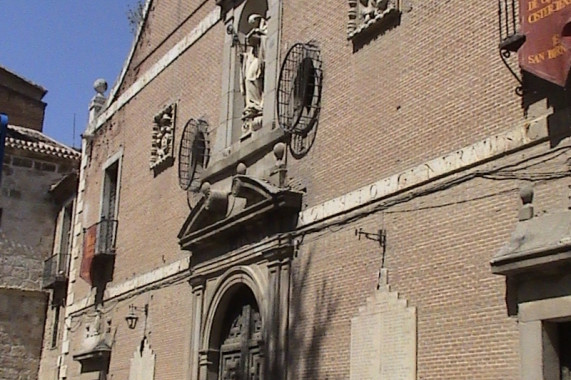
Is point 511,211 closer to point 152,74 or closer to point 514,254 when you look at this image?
point 514,254

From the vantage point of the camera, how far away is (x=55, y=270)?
28078 millimetres

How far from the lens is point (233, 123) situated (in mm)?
16906

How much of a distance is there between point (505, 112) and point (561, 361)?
2.65 metres

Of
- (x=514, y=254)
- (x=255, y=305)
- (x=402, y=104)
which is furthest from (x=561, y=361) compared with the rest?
(x=255, y=305)

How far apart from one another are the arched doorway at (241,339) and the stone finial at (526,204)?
19.5 feet

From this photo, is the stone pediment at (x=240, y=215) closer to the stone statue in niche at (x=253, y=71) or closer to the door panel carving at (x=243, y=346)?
the door panel carving at (x=243, y=346)

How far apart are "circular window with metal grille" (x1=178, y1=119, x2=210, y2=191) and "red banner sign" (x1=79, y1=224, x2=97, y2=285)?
4.85 meters

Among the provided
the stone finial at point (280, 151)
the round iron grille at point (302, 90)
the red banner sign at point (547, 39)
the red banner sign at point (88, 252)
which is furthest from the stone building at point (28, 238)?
the red banner sign at point (547, 39)

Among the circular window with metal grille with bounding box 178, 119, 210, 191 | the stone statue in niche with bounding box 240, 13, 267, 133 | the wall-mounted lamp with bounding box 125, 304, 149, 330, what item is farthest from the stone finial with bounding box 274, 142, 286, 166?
the wall-mounted lamp with bounding box 125, 304, 149, 330

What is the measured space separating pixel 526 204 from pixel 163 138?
11.6m

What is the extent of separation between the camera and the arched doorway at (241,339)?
15.0 meters

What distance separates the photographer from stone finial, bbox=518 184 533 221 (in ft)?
31.5

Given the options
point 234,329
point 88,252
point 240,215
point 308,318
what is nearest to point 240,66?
point 240,215

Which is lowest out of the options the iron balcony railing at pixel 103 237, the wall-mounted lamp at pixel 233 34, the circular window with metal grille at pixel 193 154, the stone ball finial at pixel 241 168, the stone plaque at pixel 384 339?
the stone plaque at pixel 384 339
